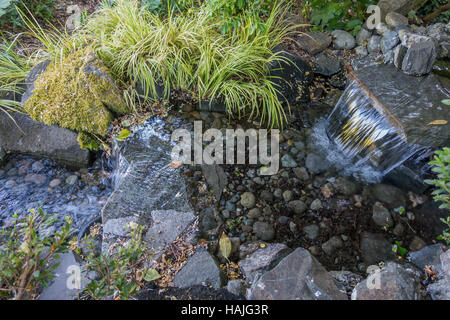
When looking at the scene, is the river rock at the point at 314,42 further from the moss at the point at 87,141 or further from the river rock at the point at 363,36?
the moss at the point at 87,141

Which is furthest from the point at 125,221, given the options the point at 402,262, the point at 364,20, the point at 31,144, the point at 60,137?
the point at 364,20

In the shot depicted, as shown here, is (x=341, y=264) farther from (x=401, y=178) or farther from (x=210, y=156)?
(x=210, y=156)

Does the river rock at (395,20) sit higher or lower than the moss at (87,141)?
higher

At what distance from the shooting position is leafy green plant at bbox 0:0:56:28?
3.61 m

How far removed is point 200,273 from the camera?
192 cm

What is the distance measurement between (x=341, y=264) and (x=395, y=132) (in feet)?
3.95

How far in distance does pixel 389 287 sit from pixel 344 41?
10.2ft

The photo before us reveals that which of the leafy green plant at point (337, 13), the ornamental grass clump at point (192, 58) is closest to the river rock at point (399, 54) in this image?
the leafy green plant at point (337, 13)

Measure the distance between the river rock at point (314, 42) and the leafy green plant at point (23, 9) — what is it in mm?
3154

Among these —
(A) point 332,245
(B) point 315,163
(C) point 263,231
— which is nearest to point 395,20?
(B) point 315,163

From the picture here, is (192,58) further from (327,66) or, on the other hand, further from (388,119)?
(388,119)

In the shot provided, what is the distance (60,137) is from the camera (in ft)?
9.43

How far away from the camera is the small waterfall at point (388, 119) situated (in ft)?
8.38

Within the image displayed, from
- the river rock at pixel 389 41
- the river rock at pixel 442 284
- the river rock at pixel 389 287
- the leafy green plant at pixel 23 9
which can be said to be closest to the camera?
the river rock at pixel 389 287
